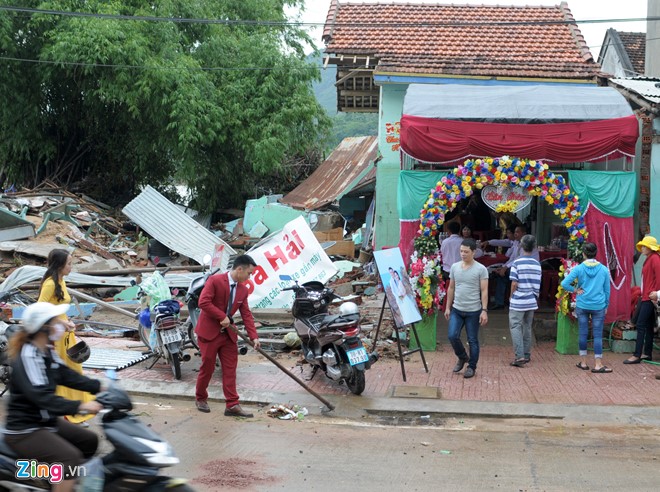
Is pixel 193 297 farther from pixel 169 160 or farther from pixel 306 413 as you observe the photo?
pixel 169 160

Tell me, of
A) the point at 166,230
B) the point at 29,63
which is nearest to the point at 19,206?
the point at 166,230

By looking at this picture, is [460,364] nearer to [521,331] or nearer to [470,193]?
[521,331]

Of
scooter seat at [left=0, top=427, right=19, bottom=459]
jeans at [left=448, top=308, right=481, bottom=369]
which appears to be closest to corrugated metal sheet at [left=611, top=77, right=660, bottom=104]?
jeans at [left=448, top=308, right=481, bottom=369]

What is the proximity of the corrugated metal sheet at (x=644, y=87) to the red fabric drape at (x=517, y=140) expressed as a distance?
1.69 meters

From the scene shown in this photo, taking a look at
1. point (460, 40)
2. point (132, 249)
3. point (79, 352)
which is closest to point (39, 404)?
point (79, 352)

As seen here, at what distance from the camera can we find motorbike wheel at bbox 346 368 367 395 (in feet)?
28.6

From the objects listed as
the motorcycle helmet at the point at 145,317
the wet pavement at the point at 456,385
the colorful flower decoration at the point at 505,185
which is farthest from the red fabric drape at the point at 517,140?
the motorcycle helmet at the point at 145,317

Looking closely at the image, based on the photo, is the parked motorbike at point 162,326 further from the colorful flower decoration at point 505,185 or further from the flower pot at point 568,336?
the flower pot at point 568,336

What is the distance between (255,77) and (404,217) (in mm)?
12854

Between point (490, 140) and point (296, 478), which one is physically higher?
point (490, 140)

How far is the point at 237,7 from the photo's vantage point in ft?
83.3

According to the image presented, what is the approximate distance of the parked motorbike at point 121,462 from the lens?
13.8ft

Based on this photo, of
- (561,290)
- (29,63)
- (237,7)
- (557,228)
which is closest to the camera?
(561,290)

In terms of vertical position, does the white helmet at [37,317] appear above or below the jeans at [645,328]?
above
